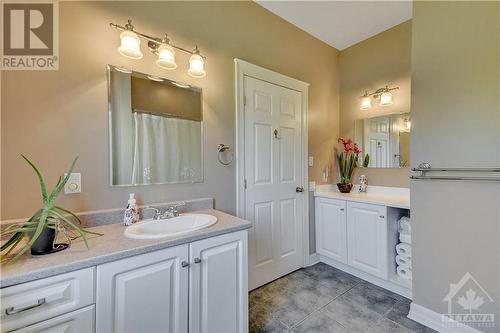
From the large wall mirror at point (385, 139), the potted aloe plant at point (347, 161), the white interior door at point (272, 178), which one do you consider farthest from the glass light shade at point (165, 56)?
the large wall mirror at point (385, 139)

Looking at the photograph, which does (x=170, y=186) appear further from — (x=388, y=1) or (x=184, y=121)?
(x=388, y=1)

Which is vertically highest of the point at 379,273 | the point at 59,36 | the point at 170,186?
the point at 59,36

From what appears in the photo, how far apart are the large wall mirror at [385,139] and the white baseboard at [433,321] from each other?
1343 mm

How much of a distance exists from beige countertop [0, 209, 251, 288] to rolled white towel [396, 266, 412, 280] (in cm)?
174

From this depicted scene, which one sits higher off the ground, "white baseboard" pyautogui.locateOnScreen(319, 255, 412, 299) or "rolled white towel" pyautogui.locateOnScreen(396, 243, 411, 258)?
"rolled white towel" pyautogui.locateOnScreen(396, 243, 411, 258)

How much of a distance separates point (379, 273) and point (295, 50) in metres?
2.43

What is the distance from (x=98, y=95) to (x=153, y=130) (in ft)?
1.20

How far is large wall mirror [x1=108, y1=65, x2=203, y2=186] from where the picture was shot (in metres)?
1.37

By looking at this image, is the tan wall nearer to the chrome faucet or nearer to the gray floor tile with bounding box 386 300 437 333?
the chrome faucet

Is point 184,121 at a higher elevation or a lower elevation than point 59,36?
lower

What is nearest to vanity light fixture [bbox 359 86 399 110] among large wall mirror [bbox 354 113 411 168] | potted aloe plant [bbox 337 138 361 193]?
large wall mirror [bbox 354 113 411 168]

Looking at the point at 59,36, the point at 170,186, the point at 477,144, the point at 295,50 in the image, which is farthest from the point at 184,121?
the point at 477,144

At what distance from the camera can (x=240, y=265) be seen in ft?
4.21

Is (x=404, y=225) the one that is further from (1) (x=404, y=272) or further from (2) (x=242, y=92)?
(2) (x=242, y=92)
